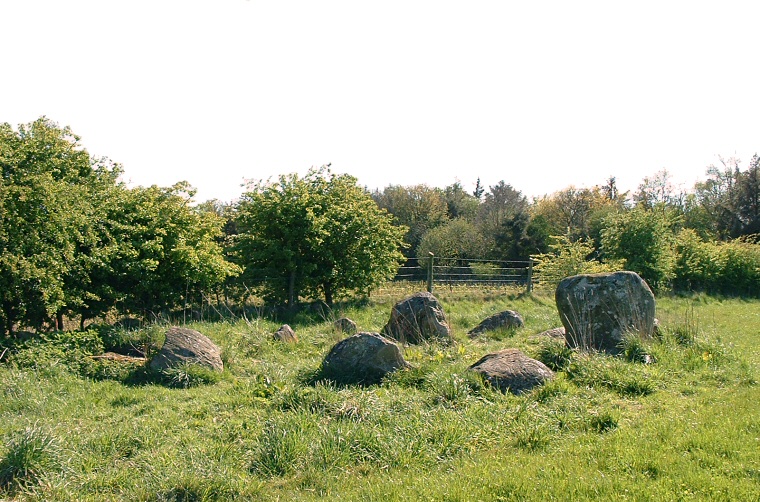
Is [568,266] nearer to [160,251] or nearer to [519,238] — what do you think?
[160,251]

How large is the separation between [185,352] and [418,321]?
15.3 feet

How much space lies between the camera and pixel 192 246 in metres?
13.8

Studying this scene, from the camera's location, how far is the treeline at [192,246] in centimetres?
1016

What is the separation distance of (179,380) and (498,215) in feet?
117

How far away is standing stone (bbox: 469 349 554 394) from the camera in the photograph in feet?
24.3

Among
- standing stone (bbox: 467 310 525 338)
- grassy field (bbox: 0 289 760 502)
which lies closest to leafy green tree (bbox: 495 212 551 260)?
standing stone (bbox: 467 310 525 338)

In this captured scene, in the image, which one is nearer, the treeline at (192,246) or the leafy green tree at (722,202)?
the treeline at (192,246)

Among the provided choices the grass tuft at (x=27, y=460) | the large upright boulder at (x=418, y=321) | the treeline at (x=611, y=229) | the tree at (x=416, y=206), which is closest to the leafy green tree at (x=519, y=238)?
the treeline at (x=611, y=229)

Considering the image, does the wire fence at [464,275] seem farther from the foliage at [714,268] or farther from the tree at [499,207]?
the tree at [499,207]

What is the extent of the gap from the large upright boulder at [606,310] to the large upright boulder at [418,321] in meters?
2.40

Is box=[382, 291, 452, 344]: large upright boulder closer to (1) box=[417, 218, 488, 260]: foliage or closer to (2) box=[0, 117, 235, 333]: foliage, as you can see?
(2) box=[0, 117, 235, 333]: foliage

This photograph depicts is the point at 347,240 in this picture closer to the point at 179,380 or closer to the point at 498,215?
the point at 179,380

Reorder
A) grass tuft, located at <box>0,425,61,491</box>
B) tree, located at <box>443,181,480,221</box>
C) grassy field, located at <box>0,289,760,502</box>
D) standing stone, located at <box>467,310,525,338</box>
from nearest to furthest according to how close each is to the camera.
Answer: grassy field, located at <box>0,289,760,502</box> → grass tuft, located at <box>0,425,61,491</box> → standing stone, located at <box>467,310,525,338</box> → tree, located at <box>443,181,480,221</box>

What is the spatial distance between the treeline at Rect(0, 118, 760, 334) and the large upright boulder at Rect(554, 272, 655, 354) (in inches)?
302
